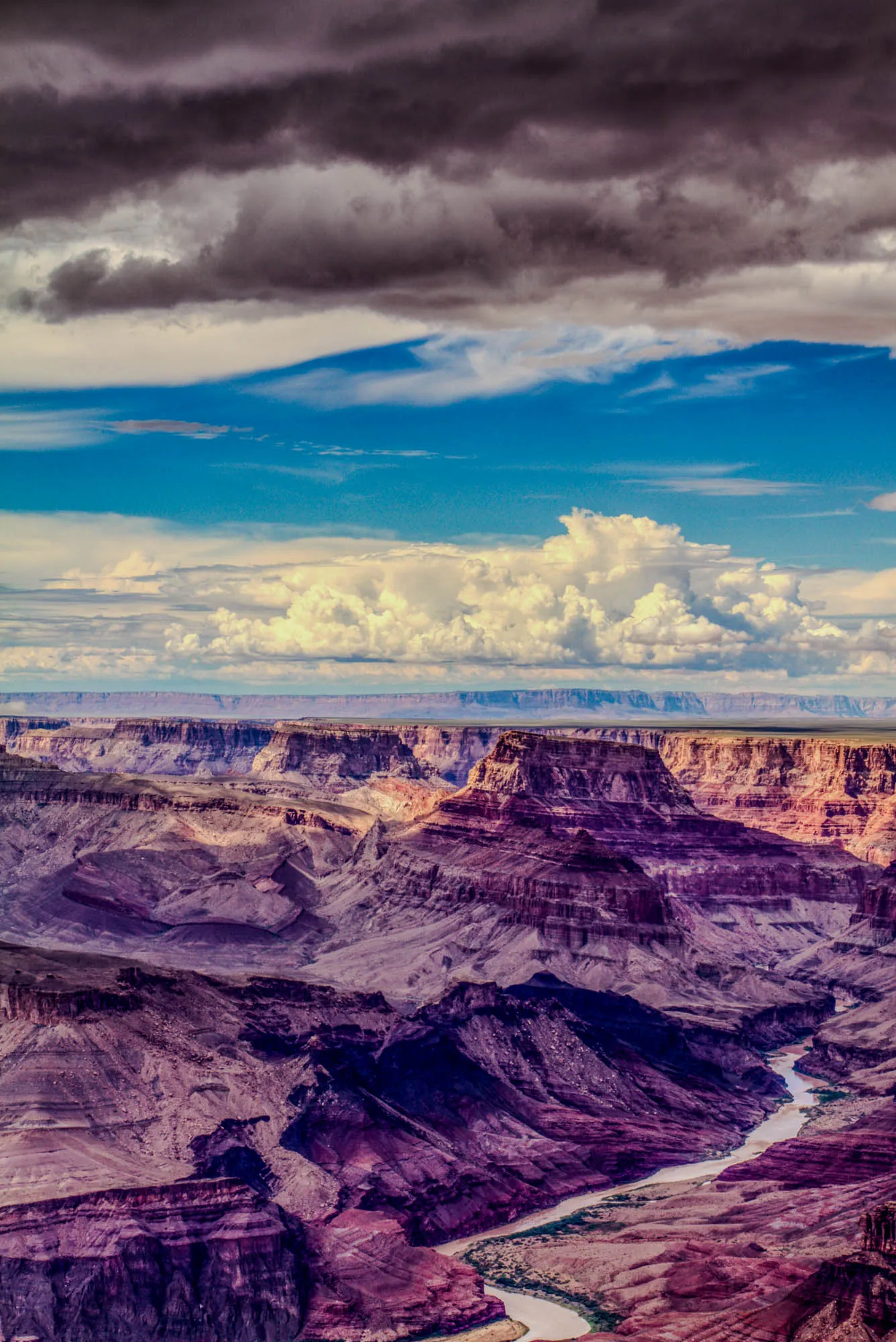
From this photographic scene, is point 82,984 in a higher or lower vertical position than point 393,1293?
higher

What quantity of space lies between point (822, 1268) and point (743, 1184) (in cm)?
3824

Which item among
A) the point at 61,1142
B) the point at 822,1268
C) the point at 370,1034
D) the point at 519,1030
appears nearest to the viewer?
the point at 822,1268

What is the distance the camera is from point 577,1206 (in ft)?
511

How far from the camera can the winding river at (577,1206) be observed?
405 ft

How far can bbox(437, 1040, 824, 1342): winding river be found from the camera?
12331cm

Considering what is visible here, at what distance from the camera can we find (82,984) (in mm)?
160750

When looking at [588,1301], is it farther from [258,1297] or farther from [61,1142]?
[61,1142]

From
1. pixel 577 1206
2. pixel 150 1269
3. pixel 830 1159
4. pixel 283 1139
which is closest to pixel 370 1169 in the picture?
pixel 283 1139

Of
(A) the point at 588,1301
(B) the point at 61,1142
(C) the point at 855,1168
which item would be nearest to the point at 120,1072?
(B) the point at 61,1142

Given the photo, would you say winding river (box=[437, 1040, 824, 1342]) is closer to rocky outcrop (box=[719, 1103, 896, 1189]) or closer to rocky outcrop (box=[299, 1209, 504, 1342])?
rocky outcrop (box=[299, 1209, 504, 1342])

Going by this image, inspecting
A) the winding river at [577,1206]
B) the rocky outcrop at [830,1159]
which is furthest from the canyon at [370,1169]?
the winding river at [577,1206]

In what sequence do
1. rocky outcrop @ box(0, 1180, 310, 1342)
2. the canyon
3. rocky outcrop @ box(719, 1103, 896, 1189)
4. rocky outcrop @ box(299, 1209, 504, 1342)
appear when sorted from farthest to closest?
rocky outcrop @ box(719, 1103, 896, 1189) → rocky outcrop @ box(299, 1209, 504, 1342) → the canyon → rocky outcrop @ box(0, 1180, 310, 1342)

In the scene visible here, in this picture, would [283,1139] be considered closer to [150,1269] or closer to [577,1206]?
[577,1206]

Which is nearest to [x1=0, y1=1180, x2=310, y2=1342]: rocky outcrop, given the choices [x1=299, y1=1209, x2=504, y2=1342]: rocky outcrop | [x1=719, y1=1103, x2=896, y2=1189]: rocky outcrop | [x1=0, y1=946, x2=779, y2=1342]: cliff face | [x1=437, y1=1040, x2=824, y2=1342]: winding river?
[x1=0, y1=946, x2=779, y2=1342]: cliff face
